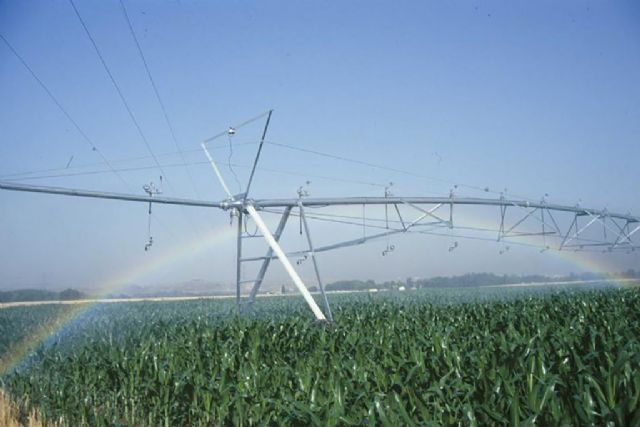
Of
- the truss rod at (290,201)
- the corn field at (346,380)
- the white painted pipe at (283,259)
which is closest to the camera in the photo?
the corn field at (346,380)

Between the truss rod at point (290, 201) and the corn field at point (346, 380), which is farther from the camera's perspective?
the truss rod at point (290, 201)

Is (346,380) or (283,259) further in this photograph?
(283,259)

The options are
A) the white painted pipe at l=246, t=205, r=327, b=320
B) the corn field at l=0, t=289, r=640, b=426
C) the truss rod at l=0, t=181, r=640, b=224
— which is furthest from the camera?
the white painted pipe at l=246, t=205, r=327, b=320

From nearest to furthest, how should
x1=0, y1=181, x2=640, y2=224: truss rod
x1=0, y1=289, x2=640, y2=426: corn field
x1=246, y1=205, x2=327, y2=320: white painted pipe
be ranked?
x1=0, y1=289, x2=640, y2=426: corn field → x1=0, y1=181, x2=640, y2=224: truss rod → x1=246, y1=205, x2=327, y2=320: white painted pipe

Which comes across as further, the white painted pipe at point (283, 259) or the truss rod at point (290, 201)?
the white painted pipe at point (283, 259)

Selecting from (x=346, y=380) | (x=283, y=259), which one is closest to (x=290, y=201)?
(x=283, y=259)

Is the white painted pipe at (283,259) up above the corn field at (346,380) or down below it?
above

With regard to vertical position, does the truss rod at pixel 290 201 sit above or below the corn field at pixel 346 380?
above

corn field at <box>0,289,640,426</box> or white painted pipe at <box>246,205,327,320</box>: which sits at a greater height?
white painted pipe at <box>246,205,327,320</box>

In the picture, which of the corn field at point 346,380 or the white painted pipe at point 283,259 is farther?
the white painted pipe at point 283,259

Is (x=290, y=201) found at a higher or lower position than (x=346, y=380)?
higher

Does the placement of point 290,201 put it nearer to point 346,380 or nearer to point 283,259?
point 283,259

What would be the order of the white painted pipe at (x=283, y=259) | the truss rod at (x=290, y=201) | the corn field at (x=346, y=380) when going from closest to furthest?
the corn field at (x=346, y=380)
the truss rod at (x=290, y=201)
the white painted pipe at (x=283, y=259)

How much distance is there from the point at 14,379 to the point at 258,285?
38.9 feet
